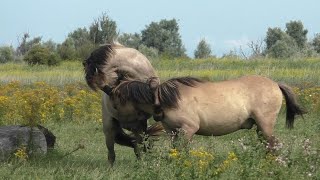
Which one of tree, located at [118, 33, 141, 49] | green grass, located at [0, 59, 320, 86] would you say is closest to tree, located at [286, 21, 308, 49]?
tree, located at [118, 33, 141, 49]

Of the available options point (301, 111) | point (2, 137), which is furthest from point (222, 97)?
point (2, 137)

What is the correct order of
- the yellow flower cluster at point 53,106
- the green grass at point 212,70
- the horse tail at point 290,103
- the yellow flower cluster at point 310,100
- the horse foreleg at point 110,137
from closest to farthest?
the horse tail at point 290,103, the horse foreleg at point 110,137, the yellow flower cluster at point 53,106, the yellow flower cluster at point 310,100, the green grass at point 212,70

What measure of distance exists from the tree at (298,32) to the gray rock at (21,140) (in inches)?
2015

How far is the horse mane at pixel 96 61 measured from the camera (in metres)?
8.64

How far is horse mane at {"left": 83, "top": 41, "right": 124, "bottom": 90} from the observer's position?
8641 mm

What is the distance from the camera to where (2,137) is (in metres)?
9.12

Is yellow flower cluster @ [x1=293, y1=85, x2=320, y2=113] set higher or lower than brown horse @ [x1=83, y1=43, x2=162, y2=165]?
lower

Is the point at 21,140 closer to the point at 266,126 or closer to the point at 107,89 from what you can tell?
the point at 107,89

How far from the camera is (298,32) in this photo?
58750 millimetres

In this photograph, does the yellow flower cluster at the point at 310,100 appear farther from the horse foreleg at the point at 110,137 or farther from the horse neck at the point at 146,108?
the horse neck at the point at 146,108

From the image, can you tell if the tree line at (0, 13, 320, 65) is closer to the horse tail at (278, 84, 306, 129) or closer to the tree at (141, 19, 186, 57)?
the tree at (141, 19, 186, 57)

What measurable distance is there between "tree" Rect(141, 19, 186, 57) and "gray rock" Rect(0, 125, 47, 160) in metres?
50.5

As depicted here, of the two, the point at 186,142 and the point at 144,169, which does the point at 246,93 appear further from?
the point at 144,169

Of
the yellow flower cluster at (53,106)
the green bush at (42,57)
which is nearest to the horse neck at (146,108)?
the yellow flower cluster at (53,106)
